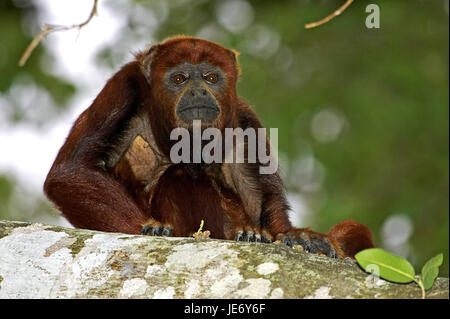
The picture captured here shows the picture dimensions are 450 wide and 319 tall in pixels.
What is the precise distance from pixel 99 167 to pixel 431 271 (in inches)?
118

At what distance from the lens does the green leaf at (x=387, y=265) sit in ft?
9.40

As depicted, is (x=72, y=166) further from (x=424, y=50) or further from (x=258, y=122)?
(x=424, y=50)

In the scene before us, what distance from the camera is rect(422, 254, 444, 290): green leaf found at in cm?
280

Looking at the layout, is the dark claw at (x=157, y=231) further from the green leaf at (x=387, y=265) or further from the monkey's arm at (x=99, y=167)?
the green leaf at (x=387, y=265)

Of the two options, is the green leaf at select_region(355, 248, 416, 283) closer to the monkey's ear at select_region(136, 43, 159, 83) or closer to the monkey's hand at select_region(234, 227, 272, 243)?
the monkey's hand at select_region(234, 227, 272, 243)

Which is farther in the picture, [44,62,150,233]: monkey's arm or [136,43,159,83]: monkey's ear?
[136,43,159,83]: monkey's ear

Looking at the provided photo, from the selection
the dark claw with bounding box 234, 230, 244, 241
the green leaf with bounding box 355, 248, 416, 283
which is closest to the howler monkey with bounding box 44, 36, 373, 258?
the dark claw with bounding box 234, 230, 244, 241

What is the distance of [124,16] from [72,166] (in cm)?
688

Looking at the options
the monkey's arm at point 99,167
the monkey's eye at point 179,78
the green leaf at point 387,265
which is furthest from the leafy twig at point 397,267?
the monkey's eye at point 179,78

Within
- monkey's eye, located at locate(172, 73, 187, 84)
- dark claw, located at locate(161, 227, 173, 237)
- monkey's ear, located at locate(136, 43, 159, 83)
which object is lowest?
dark claw, located at locate(161, 227, 173, 237)

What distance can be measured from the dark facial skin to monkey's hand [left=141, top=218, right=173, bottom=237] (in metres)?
1.20

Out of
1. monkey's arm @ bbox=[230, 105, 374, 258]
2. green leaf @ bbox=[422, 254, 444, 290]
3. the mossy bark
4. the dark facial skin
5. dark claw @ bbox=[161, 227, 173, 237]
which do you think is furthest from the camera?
the dark facial skin

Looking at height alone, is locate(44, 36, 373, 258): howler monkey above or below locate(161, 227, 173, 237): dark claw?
above

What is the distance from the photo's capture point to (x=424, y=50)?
31.5 feet
